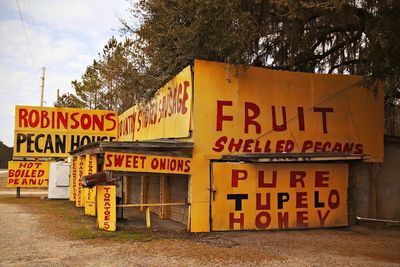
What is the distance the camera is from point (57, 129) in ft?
82.0

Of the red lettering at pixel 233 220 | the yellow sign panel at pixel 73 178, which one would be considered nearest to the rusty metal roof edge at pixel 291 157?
the red lettering at pixel 233 220

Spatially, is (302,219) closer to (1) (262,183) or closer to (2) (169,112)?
(1) (262,183)

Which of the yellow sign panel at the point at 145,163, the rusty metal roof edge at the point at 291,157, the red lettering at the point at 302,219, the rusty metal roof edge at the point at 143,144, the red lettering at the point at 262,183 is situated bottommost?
the red lettering at the point at 302,219

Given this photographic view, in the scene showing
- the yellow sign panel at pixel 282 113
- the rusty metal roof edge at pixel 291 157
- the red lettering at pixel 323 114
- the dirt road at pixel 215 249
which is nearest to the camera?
the dirt road at pixel 215 249

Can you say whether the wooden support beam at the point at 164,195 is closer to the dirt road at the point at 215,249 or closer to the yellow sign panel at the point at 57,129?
the dirt road at the point at 215,249

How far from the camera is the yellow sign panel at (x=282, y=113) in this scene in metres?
13.5

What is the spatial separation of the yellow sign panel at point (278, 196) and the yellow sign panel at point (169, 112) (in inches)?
70.5

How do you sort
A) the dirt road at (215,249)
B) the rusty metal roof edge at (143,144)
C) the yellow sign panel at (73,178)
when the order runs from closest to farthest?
the dirt road at (215,249) → the rusty metal roof edge at (143,144) → the yellow sign panel at (73,178)

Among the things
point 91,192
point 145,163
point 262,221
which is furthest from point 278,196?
point 91,192

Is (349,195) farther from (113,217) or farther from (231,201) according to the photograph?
(113,217)

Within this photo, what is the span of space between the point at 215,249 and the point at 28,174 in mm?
17316

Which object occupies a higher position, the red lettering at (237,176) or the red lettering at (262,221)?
the red lettering at (237,176)

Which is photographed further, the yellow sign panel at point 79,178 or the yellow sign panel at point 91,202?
the yellow sign panel at point 79,178

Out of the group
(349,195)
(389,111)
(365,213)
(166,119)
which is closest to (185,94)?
(166,119)
